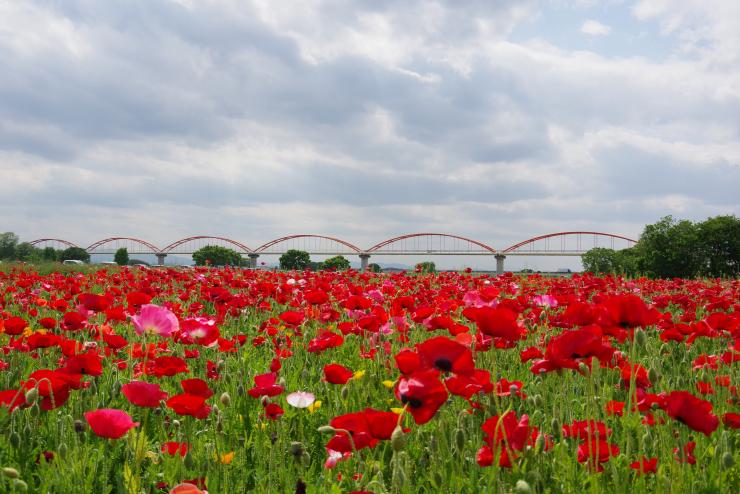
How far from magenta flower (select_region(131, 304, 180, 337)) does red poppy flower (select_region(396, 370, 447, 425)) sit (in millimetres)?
1537

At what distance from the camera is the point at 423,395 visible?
1.42m

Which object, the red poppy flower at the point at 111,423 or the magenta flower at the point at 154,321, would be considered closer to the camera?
the red poppy flower at the point at 111,423

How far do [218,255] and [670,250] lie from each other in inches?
3292

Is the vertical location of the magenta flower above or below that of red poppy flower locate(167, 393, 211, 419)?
above

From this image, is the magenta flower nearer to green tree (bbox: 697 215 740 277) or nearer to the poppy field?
the poppy field

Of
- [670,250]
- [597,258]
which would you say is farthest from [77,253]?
[670,250]

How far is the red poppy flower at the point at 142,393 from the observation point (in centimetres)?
183

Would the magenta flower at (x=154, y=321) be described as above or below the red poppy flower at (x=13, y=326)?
above

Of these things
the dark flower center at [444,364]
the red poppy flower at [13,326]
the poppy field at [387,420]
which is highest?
the dark flower center at [444,364]

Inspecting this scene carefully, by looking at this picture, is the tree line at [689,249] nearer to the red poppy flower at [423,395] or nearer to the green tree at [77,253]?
the red poppy flower at [423,395]

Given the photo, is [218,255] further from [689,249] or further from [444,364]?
[444,364]

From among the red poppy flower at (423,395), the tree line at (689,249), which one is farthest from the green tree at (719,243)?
the red poppy flower at (423,395)

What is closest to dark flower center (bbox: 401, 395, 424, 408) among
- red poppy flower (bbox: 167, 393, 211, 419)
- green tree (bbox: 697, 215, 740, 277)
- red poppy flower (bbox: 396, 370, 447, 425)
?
red poppy flower (bbox: 396, 370, 447, 425)

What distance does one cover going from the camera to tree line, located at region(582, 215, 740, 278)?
34.6 meters
